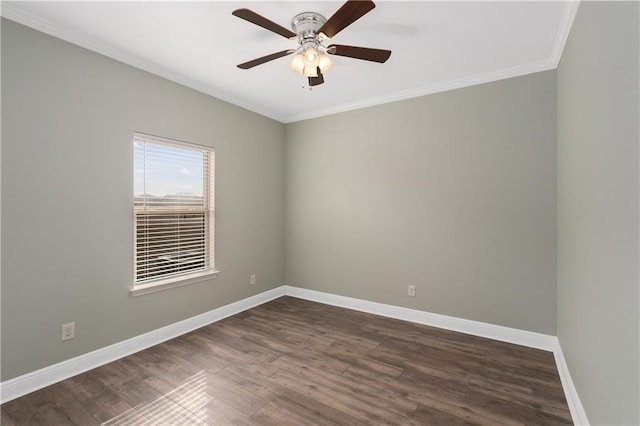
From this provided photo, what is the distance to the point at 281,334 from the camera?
3113 millimetres

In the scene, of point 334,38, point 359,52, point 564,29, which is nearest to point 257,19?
point 359,52

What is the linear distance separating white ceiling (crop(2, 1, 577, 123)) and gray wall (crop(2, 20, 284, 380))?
21 centimetres

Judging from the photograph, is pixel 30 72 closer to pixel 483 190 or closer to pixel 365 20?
pixel 365 20

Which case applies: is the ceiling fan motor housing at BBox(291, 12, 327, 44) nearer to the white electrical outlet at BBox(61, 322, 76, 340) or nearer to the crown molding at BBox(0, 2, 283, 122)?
the crown molding at BBox(0, 2, 283, 122)

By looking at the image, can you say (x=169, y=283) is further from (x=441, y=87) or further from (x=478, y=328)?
(x=441, y=87)

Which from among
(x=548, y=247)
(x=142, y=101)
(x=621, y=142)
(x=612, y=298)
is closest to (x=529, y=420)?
(x=612, y=298)

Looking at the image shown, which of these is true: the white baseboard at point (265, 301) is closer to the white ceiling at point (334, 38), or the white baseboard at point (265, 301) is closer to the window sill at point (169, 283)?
the window sill at point (169, 283)

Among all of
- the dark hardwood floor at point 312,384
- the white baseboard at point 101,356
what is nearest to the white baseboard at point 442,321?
the dark hardwood floor at point 312,384

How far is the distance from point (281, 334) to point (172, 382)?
3.74 feet

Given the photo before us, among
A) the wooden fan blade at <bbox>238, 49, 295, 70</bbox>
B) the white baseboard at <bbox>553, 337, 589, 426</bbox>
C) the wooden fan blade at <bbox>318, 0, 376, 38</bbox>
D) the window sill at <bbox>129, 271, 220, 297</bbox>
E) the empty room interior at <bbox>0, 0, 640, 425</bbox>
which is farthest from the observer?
the window sill at <bbox>129, 271, 220, 297</bbox>

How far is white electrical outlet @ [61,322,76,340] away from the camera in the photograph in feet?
7.47

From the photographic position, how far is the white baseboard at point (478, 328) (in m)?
1.97

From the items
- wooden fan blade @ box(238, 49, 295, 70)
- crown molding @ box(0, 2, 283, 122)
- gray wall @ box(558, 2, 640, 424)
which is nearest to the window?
crown molding @ box(0, 2, 283, 122)

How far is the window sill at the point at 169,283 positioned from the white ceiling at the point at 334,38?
2119 millimetres
